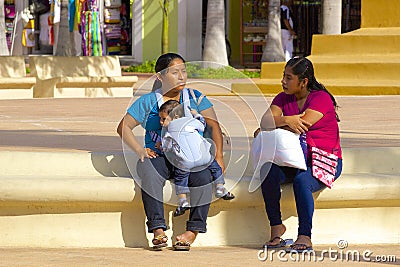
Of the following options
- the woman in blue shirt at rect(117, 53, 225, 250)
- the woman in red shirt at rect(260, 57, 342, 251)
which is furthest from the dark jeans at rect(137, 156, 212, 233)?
the woman in red shirt at rect(260, 57, 342, 251)

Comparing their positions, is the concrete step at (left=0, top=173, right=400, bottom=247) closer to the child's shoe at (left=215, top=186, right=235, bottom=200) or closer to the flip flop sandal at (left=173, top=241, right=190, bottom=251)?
A: the child's shoe at (left=215, top=186, right=235, bottom=200)

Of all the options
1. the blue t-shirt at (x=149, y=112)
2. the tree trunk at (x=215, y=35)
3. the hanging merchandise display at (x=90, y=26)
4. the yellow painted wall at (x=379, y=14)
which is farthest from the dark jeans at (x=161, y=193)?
the tree trunk at (x=215, y=35)

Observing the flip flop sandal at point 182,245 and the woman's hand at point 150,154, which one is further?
the woman's hand at point 150,154

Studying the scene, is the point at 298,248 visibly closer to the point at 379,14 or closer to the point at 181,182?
the point at 181,182

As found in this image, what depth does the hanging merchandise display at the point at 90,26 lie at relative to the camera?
24781 millimetres

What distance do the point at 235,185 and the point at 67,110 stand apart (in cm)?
646

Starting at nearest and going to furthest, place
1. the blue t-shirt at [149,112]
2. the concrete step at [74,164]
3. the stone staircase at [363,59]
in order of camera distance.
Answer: the blue t-shirt at [149,112], the concrete step at [74,164], the stone staircase at [363,59]

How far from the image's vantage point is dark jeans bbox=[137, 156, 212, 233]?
651 cm

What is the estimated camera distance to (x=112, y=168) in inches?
275

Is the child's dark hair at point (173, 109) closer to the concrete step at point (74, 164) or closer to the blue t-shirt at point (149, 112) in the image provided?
the blue t-shirt at point (149, 112)

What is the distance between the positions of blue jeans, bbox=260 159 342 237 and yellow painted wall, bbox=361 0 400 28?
414 inches

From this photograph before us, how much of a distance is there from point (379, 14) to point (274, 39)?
9977 millimetres

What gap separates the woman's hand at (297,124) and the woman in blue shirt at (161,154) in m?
0.44

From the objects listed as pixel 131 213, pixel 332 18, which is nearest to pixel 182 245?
pixel 131 213
